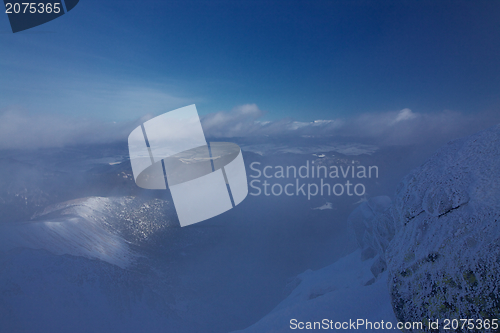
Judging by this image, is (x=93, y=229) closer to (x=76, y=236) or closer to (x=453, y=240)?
(x=76, y=236)

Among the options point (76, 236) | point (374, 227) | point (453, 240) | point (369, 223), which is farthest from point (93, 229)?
point (453, 240)

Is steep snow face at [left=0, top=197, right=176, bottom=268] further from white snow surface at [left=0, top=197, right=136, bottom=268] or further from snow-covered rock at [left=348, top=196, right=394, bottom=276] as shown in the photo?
snow-covered rock at [left=348, top=196, right=394, bottom=276]

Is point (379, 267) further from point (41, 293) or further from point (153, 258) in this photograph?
point (153, 258)

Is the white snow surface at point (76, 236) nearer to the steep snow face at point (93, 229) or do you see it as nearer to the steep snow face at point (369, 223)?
the steep snow face at point (93, 229)

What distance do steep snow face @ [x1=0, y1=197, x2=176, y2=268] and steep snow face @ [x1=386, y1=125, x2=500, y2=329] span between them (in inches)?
1964

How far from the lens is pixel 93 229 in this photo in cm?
5834

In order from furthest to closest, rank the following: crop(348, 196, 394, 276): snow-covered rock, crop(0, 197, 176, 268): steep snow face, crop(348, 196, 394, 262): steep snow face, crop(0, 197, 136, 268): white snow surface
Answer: crop(0, 197, 176, 268): steep snow face → crop(0, 197, 136, 268): white snow surface → crop(348, 196, 394, 262): steep snow face → crop(348, 196, 394, 276): snow-covered rock

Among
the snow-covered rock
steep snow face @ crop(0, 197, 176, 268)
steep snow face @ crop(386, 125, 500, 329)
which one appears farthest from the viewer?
steep snow face @ crop(0, 197, 176, 268)

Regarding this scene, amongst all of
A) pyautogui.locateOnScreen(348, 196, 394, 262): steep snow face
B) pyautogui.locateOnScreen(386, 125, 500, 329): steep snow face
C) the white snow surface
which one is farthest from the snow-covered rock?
the white snow surface

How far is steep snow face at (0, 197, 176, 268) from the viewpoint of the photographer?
38.3 m

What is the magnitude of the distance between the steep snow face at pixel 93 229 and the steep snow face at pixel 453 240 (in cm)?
4990

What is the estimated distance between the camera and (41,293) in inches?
1025

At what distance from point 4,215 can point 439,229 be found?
118 metres

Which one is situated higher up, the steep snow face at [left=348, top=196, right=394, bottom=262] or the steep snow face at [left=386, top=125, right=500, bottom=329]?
the steep snow face at [left=386, top=125, right=500, bottom=329]
